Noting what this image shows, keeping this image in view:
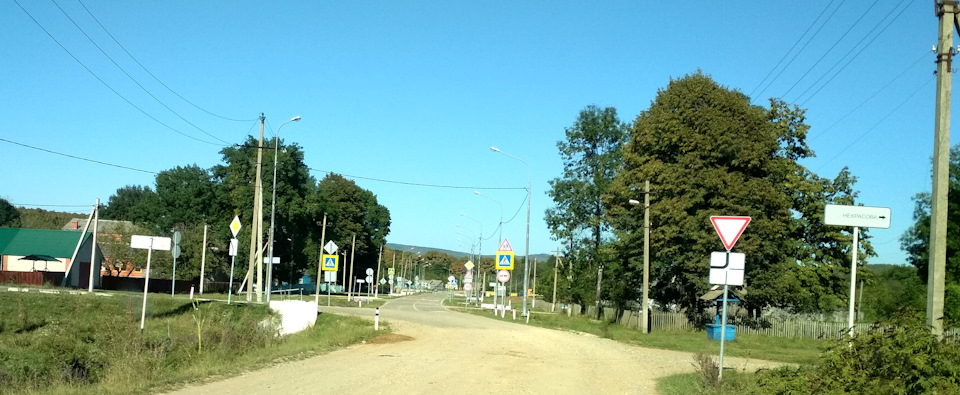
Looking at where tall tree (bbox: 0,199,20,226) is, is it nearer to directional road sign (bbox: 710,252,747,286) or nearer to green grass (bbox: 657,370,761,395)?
green grass (bbox: 657,370,761,395)

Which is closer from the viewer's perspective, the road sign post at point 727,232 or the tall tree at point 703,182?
the road sign post at point 727,232

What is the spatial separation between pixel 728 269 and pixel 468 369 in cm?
600

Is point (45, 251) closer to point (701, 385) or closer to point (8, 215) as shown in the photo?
point (8, 215)

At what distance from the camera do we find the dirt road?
1229 cm

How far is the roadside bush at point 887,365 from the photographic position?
8414 mm

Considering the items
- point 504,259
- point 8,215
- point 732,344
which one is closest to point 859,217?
point 732,344

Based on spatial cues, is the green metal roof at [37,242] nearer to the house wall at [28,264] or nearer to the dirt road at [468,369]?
the house wall at [28,264]

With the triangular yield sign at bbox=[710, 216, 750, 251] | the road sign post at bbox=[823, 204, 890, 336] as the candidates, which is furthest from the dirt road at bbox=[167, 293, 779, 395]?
the road sign post at bbox=[823, 204, 890, 336]

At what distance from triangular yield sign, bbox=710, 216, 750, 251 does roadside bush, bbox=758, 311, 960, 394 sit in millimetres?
2657

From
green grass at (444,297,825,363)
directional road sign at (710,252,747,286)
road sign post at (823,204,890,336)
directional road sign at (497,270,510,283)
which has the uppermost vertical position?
road sign post at (823,204,890,336)

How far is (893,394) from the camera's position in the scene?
27.5 feet

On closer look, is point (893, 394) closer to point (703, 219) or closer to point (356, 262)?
point (703, 219)

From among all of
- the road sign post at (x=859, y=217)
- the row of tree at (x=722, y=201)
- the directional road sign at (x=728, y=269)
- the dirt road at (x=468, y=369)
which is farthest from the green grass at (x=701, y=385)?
the row of tree at (x=722, y=201)

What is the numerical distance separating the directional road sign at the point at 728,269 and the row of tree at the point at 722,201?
21.1m
